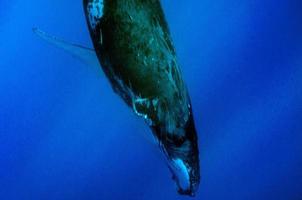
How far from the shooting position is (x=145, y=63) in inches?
67.1

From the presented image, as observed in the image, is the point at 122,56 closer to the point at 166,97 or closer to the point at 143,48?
the point at 143,48

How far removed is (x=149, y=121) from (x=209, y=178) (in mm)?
4900

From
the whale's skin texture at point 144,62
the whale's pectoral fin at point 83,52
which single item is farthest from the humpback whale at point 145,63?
the whale's pectoral fin at point 83,52

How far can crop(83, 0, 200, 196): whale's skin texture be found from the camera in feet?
5.57

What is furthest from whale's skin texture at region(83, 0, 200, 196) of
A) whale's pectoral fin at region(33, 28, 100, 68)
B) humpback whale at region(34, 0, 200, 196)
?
whale's pectoral fin at region(33, 28, 100, 68)

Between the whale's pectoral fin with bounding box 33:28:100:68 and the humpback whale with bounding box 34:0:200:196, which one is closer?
the humpback whale with bounding box 34:0:200:196

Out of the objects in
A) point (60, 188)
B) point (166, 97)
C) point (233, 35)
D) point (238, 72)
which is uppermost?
point (166, 97)

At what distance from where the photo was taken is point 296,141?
636 centimetres

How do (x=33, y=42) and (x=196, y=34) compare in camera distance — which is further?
(x=196, y=34)

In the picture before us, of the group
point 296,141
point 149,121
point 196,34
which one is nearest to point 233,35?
point 196,34

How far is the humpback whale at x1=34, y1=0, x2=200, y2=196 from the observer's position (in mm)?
1698

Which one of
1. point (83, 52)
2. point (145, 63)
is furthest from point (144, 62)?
point (83, 52)

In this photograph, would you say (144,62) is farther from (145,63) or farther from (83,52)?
(83,52)

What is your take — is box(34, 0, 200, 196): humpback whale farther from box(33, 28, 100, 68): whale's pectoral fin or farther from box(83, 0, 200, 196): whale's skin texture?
box(33, 28, 100, 68): whale's pectoral fin
